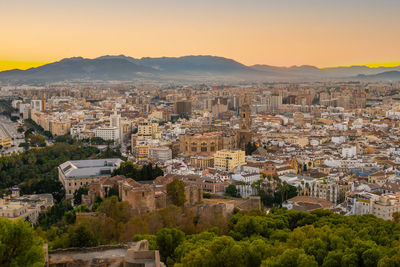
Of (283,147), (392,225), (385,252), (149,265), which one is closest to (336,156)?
(283,147)

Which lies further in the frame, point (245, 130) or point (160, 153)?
point (245, 130)

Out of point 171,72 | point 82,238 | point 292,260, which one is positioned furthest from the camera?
point 171,72

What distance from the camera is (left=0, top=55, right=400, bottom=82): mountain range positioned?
161 m

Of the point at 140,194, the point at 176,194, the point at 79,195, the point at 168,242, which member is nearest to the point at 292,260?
the point at 168,242

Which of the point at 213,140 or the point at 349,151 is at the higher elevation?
the point at 213,140

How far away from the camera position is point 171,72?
607 ft

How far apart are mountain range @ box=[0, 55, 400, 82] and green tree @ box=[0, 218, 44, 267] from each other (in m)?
153

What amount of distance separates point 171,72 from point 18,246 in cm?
17950

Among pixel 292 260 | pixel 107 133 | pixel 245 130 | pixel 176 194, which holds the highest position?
pixel 292 260

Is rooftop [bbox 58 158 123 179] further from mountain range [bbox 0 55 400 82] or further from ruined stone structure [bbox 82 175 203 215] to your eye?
mountain range [bbox 0 55 400 82]

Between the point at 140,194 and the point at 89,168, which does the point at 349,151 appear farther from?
the point at 140,194

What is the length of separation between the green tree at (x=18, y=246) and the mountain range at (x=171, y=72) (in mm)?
153424

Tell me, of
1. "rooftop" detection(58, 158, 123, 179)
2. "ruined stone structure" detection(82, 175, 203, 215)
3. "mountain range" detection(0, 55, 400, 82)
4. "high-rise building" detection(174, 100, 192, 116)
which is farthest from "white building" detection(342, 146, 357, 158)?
"mountain range" detection(0, 55, 400, 82)

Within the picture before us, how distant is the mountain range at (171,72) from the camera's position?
16062 centimetres
